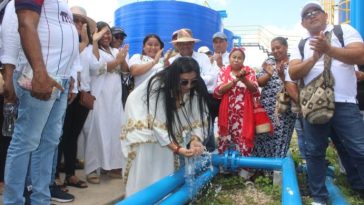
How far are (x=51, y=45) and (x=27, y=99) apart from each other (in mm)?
356

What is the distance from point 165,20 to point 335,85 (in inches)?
371

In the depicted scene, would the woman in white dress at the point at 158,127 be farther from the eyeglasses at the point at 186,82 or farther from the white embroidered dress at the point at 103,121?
the white embroidered dress at the point at 103,121

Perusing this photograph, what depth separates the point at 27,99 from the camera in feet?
6.64

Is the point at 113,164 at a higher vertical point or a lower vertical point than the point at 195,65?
lower

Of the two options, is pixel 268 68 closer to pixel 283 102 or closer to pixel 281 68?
pixel 281 68

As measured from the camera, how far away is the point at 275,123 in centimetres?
386

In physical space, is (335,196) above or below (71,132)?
below

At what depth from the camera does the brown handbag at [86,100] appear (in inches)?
128

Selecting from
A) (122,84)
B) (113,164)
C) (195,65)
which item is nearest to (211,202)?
(113,164)

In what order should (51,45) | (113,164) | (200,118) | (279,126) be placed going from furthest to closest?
(279,126)
(113,164)
(200,118)
(51,45)

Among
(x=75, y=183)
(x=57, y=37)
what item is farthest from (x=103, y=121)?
(x=57, y=37)

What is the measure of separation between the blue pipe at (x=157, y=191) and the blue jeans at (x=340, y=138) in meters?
0.99

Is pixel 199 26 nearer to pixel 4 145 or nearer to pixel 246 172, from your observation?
pixel 246 172

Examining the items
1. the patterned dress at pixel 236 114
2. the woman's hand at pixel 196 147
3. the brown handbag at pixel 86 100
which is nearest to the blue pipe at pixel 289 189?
the woman's hand at pixel 196 147
